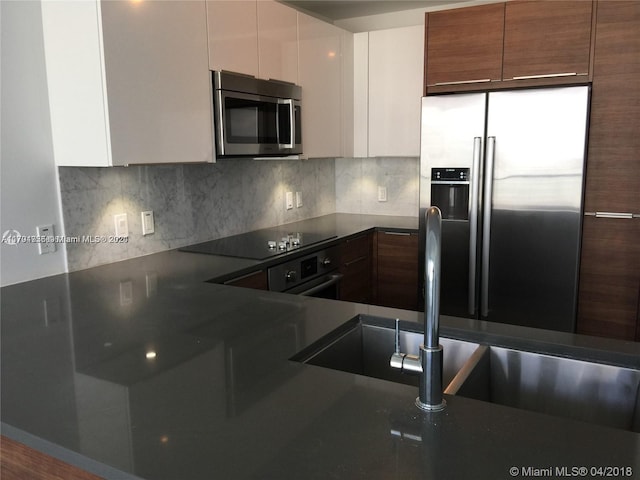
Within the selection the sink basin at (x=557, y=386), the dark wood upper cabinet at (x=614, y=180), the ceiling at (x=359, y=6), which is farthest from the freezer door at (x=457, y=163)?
the sink basin at (x=557, y=386)

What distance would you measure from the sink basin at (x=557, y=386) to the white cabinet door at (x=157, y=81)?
1.52 m

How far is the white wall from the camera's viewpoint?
6.54 feet

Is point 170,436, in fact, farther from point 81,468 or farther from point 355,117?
point 355,117

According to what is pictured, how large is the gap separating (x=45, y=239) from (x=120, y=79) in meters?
0.72

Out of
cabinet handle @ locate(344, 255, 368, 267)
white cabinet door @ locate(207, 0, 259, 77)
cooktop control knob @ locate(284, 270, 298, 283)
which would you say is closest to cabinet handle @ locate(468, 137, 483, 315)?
cabinet handle @ locate(344, 255, 368, 267)

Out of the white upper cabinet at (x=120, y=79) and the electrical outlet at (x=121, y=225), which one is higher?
the white upper cabinet at (x=120, y=79)

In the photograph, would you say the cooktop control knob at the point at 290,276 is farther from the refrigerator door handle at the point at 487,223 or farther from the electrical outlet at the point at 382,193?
the electrical outlet at the point at 382,193

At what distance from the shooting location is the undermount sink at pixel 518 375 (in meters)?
1.24

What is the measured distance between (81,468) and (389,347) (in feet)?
2.92

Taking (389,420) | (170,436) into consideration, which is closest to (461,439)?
(389,420)

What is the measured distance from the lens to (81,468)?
886mm

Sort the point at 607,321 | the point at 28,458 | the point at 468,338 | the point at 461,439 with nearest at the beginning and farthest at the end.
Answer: the point at 461,439 < the point at 28,458 < the point at 468,338 < the point at 607,321

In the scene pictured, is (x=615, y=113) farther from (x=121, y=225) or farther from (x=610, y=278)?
(x=121, y=225)

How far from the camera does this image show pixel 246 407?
1012 mm
